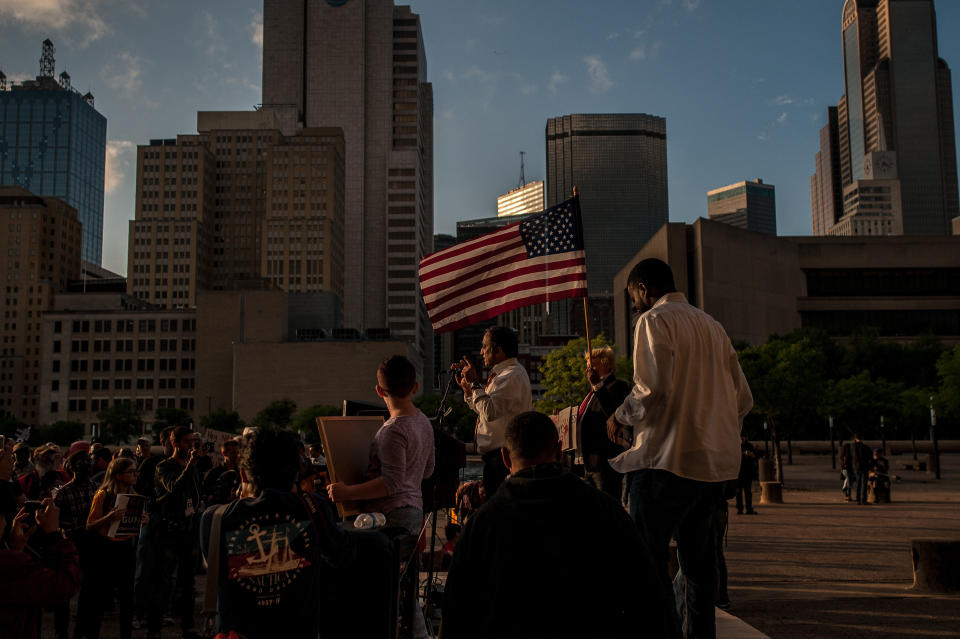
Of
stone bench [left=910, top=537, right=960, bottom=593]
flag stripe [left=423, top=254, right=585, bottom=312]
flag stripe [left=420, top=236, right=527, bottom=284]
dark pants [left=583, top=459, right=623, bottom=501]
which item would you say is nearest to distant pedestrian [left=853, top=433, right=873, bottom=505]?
stone bench [left=910, top=537, right=960, bottom=593]

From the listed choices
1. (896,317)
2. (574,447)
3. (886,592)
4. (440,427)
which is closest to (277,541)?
(440,427)

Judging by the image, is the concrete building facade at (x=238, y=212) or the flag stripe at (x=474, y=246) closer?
the flag stripe at (x=474, y=246)

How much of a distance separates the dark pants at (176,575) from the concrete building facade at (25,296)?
144 meters

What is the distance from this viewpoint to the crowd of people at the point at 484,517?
9.77 ft

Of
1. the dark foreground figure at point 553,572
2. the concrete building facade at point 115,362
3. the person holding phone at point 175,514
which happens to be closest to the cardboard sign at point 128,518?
the person holding phone at point 175,514

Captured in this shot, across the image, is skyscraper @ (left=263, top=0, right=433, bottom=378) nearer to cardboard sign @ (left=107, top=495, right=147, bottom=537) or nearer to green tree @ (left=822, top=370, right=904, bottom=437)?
green tree @ (left=822, top=370, right=904, bottom=437)

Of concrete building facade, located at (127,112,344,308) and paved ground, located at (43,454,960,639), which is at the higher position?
concrete building facade, located at (127,112,344,308)

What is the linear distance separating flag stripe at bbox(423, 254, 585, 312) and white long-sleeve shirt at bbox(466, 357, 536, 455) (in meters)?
2.07

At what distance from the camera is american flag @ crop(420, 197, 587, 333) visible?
820cm

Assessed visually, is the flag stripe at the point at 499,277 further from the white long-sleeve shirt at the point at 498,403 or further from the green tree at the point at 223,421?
the green tree at the point at 223,421

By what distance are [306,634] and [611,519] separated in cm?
173

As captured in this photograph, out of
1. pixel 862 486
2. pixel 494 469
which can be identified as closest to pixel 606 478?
pixel 494 469

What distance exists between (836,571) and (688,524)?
600cm

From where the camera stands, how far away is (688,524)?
4.68m
